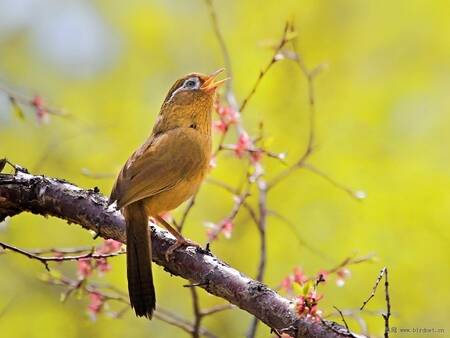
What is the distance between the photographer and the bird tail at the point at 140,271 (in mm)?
4234

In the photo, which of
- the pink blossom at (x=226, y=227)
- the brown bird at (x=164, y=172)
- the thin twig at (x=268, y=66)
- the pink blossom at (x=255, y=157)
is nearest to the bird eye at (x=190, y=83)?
the brown bird at (x=164, y=172)

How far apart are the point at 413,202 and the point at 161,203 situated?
9.95 feet

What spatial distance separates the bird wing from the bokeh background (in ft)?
3.69

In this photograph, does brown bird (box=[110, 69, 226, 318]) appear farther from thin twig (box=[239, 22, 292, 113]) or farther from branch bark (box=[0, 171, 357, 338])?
thin twig (box=[239, 22, 292, 113])

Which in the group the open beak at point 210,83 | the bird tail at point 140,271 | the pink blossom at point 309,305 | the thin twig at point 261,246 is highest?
the open beak at point 210,83

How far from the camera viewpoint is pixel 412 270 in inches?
271

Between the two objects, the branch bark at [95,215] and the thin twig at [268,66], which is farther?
the thin twig at [268,66]

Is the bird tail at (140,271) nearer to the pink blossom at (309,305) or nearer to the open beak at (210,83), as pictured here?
the pink blossom at (309,305)

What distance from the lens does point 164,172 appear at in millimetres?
4750

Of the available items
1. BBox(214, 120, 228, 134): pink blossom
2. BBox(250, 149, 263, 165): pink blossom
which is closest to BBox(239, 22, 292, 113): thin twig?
BBox(214, 120, 228, 134): pink blossom

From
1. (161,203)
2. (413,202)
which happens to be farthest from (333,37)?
(161,203)

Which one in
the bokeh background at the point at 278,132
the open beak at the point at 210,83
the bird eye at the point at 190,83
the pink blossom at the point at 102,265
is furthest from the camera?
the bokeh background at the point at 278,132

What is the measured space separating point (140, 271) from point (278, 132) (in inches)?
161

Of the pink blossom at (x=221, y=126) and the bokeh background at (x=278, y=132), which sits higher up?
the bokeh background at (x=278, y=132)
